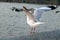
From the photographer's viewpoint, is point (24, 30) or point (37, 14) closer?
point (37, 14)

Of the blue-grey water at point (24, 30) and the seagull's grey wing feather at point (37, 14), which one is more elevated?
the seagull's grey wing feather at point (37, 14)

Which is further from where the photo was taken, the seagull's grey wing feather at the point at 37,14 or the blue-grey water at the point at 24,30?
the seagull's grey wing feather at the point at 37,14

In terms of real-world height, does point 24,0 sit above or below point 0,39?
below

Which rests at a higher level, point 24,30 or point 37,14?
Answer: point 37,14

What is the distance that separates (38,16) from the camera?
457 cm

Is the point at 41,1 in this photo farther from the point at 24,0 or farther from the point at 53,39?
the point at 53,39

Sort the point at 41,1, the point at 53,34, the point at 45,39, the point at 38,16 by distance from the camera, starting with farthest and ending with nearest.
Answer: the point at 41,1, the point at 38,16, the point at 53,34, the point at 45,39

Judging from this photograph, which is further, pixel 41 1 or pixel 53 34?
pixel 41 1

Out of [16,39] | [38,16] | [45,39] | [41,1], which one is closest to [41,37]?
[45,39]

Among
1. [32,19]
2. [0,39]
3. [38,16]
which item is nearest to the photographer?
[0,39]

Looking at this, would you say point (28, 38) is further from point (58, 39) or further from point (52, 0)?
point (52, 0)

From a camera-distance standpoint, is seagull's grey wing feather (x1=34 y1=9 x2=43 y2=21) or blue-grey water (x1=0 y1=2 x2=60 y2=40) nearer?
blue-grey water (x1=0 y1=2 x2=60 y2=40)

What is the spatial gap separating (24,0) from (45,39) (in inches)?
586

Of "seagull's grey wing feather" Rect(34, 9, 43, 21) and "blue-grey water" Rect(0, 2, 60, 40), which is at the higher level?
"seagull's grey wing feather" Rect(34, 9, 43, 21)
